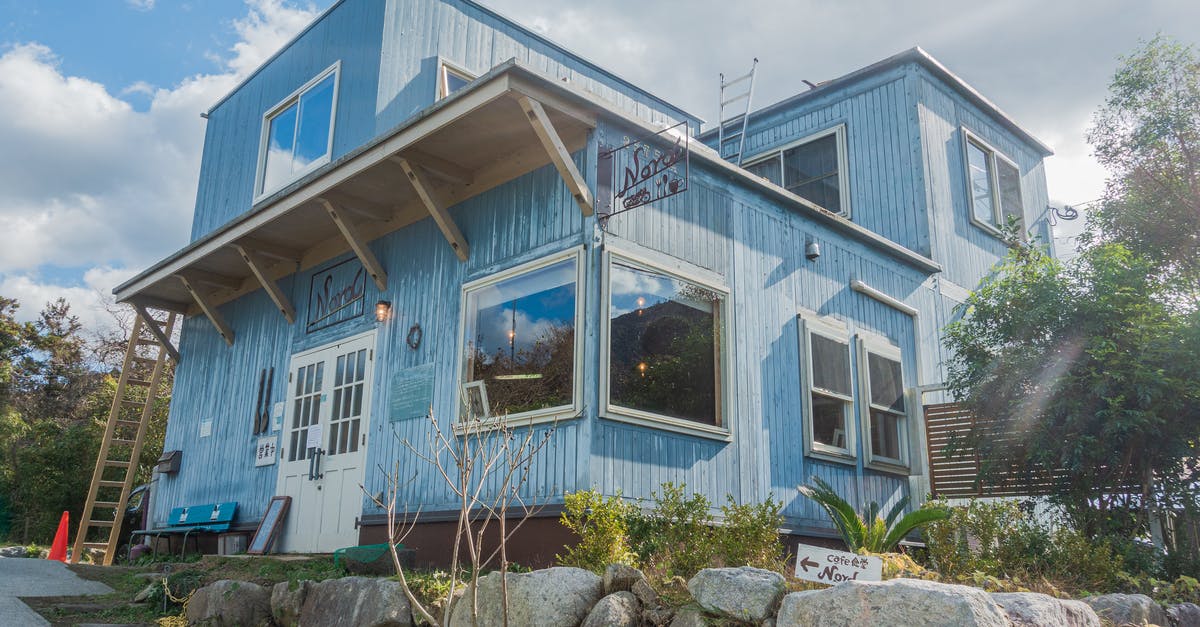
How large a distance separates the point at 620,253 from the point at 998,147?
32.2ft

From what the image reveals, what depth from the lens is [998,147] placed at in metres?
14.6

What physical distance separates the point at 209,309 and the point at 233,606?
577cm

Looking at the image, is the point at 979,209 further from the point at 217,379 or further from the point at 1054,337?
the point at 217,379

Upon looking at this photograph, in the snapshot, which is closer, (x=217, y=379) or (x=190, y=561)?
(x=190, y=561)

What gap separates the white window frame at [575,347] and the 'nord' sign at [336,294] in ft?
6.66

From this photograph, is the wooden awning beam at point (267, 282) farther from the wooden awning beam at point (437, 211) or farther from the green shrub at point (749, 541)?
the green shrub at point (749, 541)

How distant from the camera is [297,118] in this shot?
38.3 feet

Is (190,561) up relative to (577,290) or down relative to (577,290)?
down

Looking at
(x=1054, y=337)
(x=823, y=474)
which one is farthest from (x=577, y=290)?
(x=1054, y=337)

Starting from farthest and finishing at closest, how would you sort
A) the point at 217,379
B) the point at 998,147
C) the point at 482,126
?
the point at 998,147, the point at 217,379, the point at 482,126

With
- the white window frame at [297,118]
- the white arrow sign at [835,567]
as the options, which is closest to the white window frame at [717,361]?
the white arrow sign at [835,567]

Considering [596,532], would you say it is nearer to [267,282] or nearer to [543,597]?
[543,597]

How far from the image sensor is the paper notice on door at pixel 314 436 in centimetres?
977

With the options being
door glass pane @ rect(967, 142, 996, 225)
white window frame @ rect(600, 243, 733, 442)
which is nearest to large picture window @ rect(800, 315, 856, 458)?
white window frame @ rect(600, 243, 733, 442)
